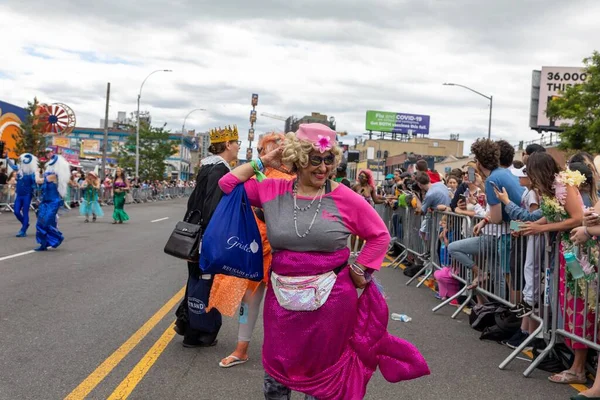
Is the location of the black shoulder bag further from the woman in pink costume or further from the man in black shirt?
the man in black shirt

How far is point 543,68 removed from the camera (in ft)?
160

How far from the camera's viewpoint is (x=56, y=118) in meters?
41.2

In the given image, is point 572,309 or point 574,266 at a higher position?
point 574,266

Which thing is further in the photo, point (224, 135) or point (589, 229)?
point (224, 135)

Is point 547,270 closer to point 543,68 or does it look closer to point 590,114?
point 590,114

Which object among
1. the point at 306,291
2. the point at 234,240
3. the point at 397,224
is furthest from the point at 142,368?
the point at 397,224

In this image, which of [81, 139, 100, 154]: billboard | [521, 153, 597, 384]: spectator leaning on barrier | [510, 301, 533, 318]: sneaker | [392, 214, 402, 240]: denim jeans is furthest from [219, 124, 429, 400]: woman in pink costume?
[81, 139, 100, 154]: billboard

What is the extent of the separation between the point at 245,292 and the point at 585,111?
104 feet

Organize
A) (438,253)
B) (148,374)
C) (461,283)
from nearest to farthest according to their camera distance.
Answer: (148,374) → (461,283) → (438,253)

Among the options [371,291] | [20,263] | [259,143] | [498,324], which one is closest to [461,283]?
[498,324]

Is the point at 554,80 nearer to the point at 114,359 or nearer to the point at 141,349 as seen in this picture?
the point at 141,349

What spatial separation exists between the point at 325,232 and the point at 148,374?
245 cm

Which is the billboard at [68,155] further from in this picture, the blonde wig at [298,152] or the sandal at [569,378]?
the blonde wig at [298,152]

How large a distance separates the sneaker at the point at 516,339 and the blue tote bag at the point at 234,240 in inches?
147
